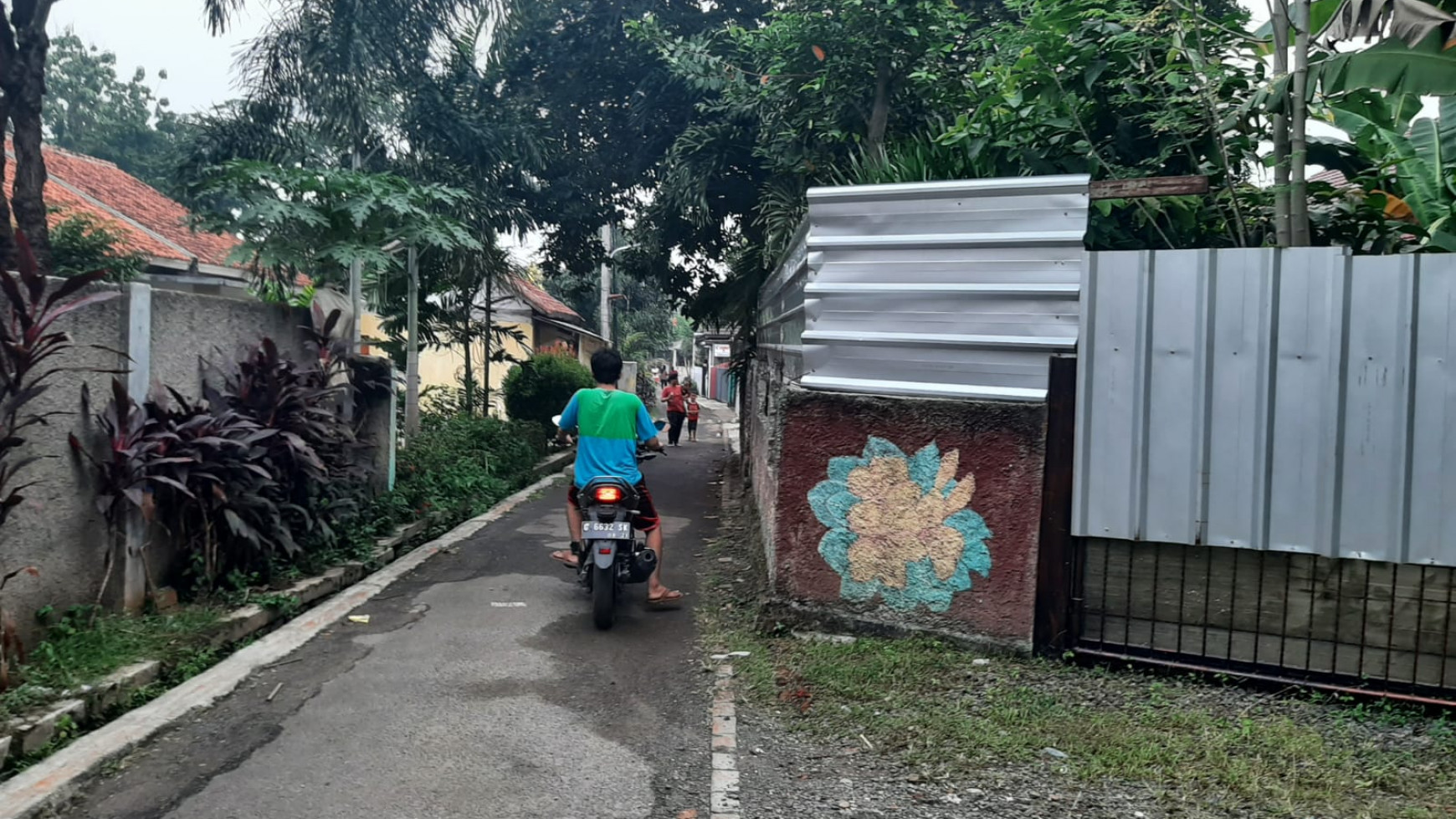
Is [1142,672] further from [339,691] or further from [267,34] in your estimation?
[267,34]

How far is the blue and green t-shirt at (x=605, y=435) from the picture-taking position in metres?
6.28

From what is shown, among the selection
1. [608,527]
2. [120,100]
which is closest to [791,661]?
[608,527]

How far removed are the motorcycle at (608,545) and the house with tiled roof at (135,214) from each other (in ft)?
31.2

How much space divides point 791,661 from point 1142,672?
1.74 metres

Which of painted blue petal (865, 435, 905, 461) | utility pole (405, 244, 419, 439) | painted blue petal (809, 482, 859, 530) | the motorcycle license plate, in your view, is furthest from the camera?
utility pole (405, 244, 419, 439)

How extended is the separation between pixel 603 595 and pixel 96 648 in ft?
8.52

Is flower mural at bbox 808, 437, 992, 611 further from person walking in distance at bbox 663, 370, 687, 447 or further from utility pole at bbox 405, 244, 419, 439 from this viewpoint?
person walking in distance at bbox 663, 370, 687, 447

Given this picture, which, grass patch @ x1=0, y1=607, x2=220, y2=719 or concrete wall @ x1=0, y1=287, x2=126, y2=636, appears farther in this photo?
concrete wall @ x1=0, y1=287, x2=126, y2=636

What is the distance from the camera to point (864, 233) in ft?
18.0

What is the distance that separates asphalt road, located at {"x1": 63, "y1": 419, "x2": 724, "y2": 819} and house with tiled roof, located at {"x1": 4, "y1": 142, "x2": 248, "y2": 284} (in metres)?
9.52

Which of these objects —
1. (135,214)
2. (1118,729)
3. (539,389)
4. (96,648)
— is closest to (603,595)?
(96,648)

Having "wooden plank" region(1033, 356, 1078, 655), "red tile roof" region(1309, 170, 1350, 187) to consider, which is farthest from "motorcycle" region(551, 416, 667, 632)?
"red tile roof" region(1309, 170, 1350, 187)

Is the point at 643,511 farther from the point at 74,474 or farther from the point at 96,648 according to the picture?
the point at 74,474

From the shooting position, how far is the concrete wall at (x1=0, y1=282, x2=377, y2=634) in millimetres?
4785
